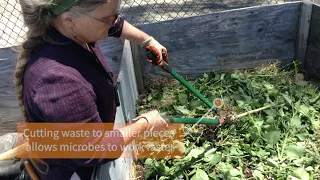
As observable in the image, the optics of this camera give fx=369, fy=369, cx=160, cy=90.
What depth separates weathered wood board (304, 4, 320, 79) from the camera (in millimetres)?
3007

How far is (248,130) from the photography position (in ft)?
8.49

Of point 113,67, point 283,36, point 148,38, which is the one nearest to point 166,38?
point 113,67

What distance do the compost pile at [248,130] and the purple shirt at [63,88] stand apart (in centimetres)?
102

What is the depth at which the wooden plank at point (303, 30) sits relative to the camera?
9.85ft

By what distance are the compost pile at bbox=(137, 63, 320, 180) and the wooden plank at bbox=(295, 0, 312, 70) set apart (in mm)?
132

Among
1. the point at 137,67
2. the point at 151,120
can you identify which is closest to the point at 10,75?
the point at 137,67

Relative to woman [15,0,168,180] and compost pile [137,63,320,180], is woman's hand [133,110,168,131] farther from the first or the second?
compost pile [137,63,320,180]

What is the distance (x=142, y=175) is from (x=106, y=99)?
105 cm

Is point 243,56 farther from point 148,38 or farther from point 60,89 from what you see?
point 60,89

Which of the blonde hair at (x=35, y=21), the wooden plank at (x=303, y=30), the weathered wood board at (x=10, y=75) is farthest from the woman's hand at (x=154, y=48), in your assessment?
the wooden plank at (x=303, y=30)

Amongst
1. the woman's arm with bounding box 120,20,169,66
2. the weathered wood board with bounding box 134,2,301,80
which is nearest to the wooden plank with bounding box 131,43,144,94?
the weathered wood board with bounding box 134,2,301,80

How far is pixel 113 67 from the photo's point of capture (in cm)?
312

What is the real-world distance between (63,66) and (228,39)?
79.5 inches

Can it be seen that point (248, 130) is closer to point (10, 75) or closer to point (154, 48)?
point (154, 48)
